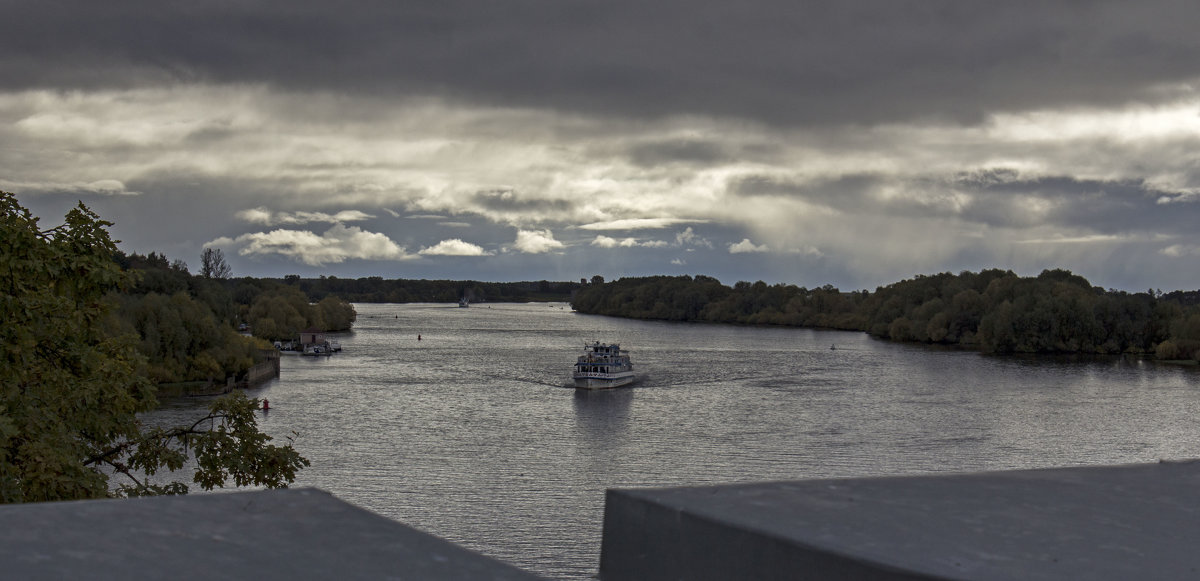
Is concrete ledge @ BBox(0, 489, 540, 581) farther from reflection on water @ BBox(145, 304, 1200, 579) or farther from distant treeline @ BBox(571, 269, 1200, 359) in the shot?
distant treeline @ BBox(571, 269, 1200, 359)

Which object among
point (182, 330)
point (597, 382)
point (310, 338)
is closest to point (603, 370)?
point (597, 382)

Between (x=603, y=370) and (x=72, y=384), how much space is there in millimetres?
54318

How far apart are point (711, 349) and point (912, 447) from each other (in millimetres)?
61668

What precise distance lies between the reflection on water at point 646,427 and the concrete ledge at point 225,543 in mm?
20278

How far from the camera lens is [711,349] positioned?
101250mm

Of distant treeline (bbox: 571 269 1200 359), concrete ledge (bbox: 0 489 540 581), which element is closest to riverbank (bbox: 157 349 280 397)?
concrete ledge (bbox: 0 489 540 581)

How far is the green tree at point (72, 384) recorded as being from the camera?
8.94m


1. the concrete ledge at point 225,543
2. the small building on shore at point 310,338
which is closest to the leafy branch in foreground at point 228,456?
the concrete ledge at point 225,543

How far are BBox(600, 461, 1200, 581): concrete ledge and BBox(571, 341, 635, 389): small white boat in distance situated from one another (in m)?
59.7

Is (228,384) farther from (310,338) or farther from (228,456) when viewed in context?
(228,456)

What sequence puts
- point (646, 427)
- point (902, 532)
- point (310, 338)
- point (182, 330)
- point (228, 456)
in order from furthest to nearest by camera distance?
point (310, 338)
point (182, 330)
point (646, 427)
point (228, 456)
point (902, 532)

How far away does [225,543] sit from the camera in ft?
5.82

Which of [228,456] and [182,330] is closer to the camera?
[228,456]

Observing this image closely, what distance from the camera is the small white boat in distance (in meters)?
62.5
